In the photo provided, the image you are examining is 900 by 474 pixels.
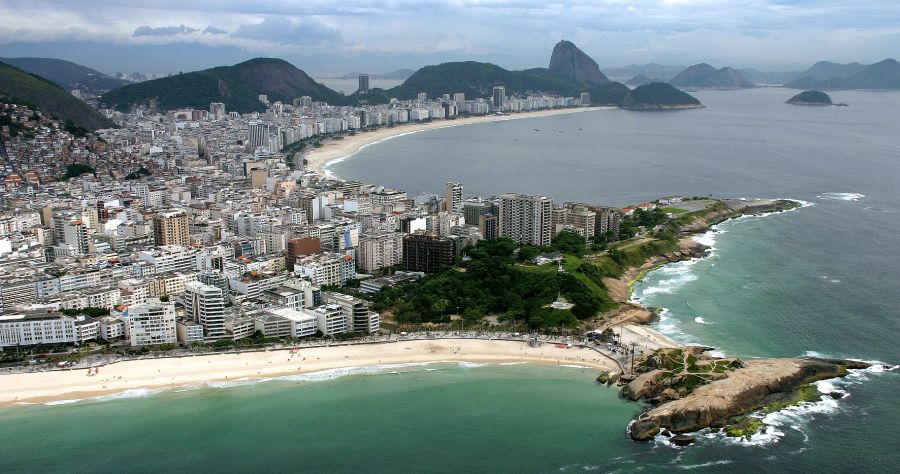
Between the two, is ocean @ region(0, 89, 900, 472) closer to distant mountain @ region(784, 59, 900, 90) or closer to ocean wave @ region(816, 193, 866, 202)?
ocean wave @ region(816, 193, 866, 202)

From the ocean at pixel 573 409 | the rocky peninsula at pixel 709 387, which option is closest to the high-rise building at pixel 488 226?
the ocean at pixel 573 409

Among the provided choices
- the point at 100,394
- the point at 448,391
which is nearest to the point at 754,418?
the point at 448,391

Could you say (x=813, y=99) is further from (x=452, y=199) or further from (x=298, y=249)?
(x=298, y=249)

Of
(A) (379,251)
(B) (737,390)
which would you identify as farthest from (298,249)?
(B) (737,390)

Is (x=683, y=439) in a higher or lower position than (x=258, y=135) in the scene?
lower

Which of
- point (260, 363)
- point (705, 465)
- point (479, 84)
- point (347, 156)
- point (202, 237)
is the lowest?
point (705, 465)

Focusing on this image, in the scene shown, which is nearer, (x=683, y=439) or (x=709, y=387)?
(x=683, y=439)

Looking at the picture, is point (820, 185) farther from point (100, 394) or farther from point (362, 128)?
point (362, 128)

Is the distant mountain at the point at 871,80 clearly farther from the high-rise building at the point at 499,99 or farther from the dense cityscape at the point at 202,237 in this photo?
the dense cityscape at the point at 202,237

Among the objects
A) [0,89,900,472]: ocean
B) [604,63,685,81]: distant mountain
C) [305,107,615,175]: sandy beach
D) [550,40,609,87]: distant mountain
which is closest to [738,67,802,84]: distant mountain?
[604,63,685,81]: distant mountain
